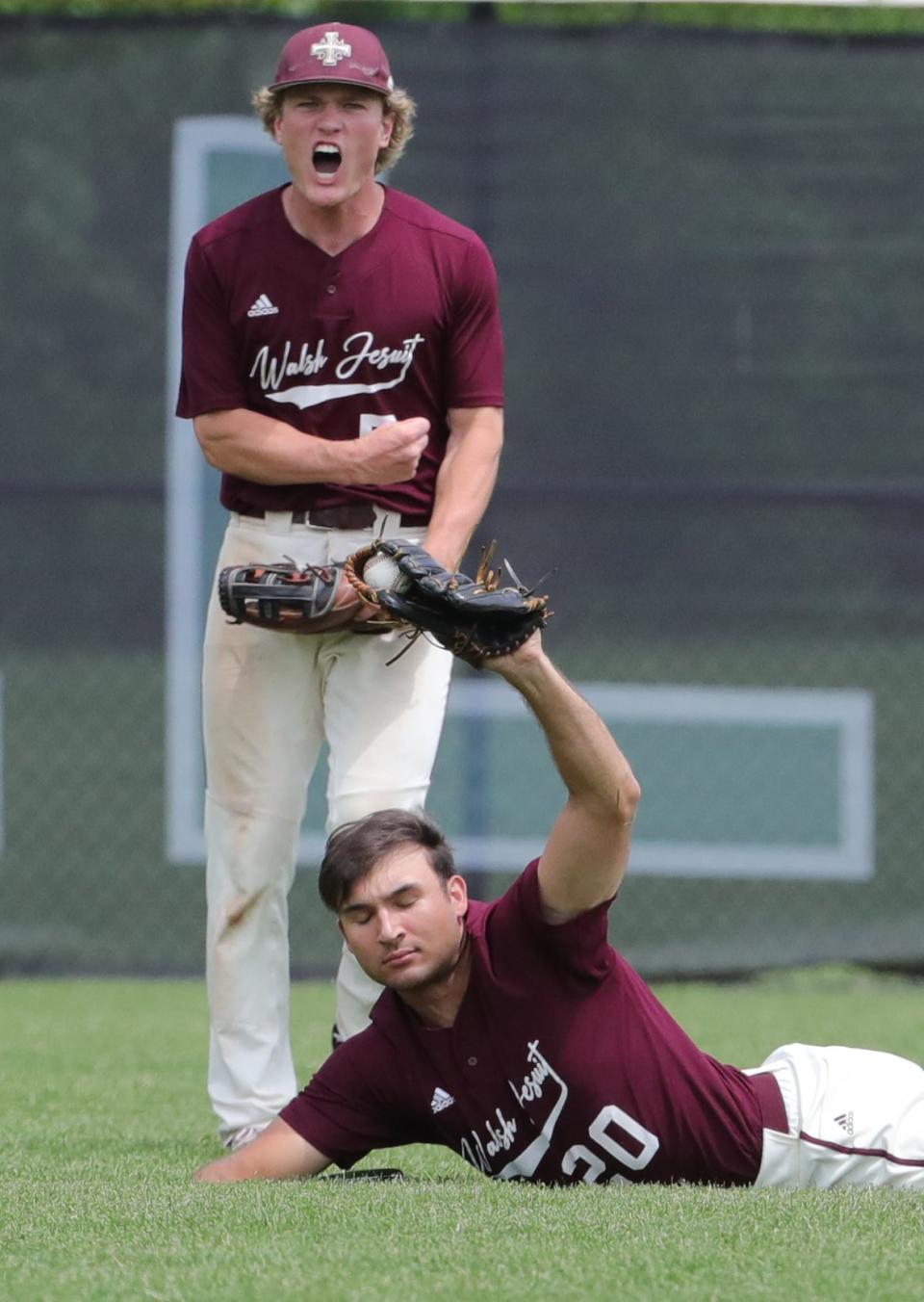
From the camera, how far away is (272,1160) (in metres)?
3.76

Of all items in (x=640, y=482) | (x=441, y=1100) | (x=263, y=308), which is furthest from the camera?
(x=640, y=482)

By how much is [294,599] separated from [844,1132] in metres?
1.61

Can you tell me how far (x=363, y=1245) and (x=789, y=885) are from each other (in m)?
4.89

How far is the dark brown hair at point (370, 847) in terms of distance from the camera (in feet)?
11.9

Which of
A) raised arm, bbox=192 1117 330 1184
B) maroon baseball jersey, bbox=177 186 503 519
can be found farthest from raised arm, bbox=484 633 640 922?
maroon baseball jersey, bbox=177 186 503 519

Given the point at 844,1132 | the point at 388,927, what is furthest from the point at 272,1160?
the point at 844,1132

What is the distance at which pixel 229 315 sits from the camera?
15.3 ft

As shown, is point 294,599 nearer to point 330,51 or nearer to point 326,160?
point 326,160

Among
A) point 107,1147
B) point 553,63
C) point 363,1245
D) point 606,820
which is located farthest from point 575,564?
point 363,1245

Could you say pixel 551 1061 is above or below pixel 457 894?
below

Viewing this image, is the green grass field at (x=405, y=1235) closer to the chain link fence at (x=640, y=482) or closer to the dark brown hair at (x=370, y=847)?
the dark brown hair at (x=370, y=847)

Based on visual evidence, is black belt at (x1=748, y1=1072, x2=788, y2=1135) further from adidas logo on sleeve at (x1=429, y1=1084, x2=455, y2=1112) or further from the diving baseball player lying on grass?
adidas logo on sleeve at (x1=429, y1=1084, x2=455, y2=1112)

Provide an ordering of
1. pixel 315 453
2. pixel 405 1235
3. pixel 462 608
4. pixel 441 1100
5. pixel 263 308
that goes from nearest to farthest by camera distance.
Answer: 1. pixel 405 1235
2. pixel 462 608
3. pixel 441 1100
4. pixel 315 453
5. pixel 263 308

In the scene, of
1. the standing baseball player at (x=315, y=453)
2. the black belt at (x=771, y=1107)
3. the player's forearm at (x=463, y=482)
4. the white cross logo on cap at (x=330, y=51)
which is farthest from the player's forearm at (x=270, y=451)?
the black belt at (x=771, y=1107)
